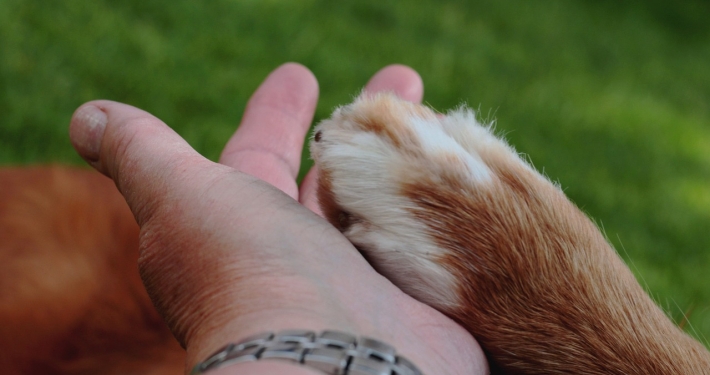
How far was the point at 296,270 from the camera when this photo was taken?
4.03 ft

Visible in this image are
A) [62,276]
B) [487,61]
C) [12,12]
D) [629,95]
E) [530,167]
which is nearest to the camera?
[530,167]

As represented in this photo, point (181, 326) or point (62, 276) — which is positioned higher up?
point (181, 326)

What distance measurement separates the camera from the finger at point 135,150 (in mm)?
1394

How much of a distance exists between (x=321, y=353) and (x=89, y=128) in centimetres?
99

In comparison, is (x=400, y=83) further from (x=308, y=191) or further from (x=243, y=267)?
(x=243, y=267)

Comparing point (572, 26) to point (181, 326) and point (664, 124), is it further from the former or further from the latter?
point (181, 326)

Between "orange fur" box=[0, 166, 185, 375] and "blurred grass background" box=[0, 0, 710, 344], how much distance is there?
1618 mm

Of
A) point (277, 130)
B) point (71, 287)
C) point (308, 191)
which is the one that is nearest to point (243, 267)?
point (71, 287)

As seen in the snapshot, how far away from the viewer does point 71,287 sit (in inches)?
65.4

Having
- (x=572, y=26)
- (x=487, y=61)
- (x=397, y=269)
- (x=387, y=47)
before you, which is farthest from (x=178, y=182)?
(x=572, y=26)

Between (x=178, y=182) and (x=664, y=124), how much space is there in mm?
6083

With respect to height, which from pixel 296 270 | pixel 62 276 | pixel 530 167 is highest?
pixel 530 167

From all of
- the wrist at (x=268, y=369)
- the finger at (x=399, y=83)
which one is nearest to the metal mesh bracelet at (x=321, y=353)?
the wrist at (x=268, y=369)

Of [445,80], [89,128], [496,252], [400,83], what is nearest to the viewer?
[496,252]
